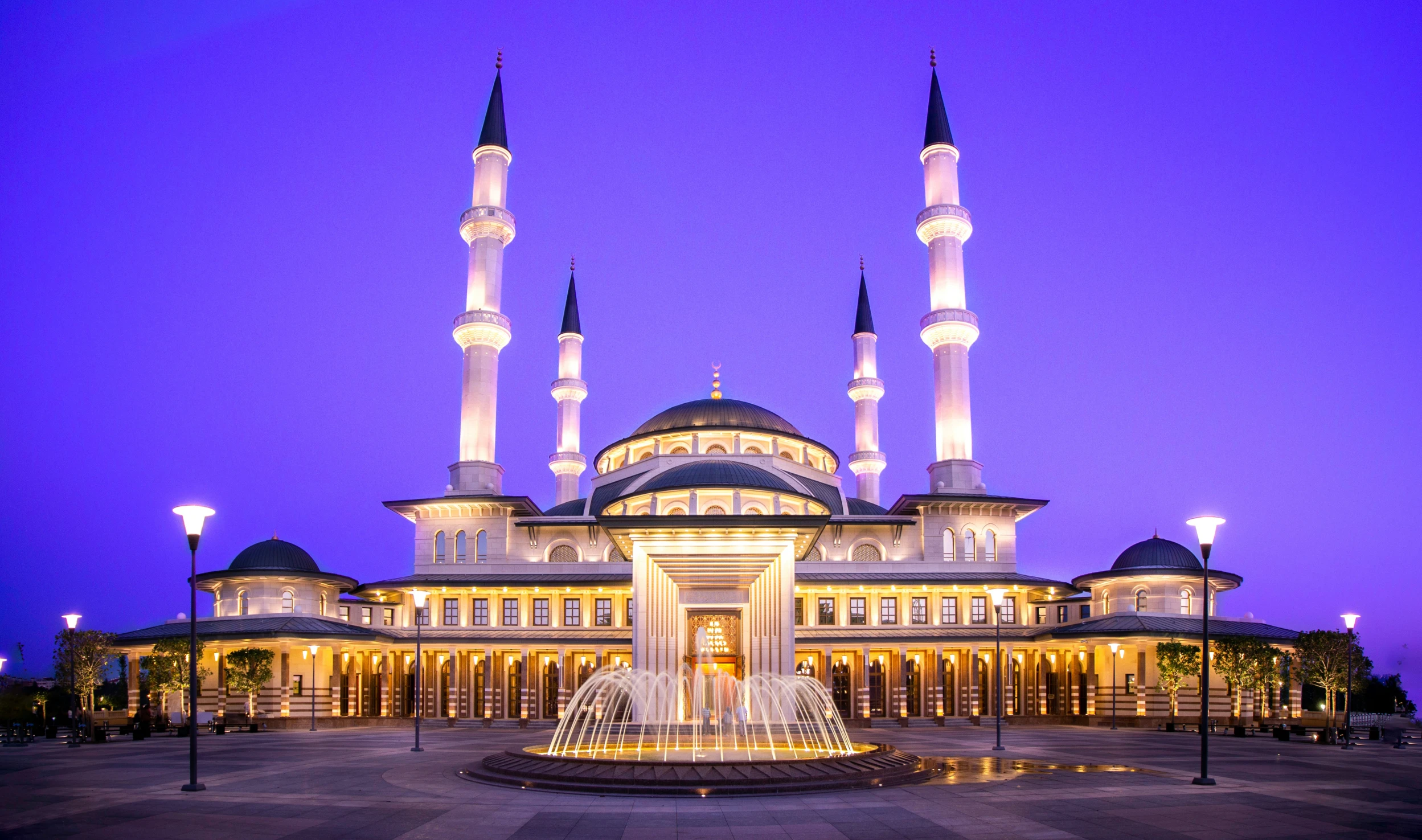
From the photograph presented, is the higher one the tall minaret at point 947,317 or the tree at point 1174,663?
the tall minaret at point 947,317

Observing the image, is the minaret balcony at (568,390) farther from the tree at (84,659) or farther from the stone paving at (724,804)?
the stone paving at (724,804)

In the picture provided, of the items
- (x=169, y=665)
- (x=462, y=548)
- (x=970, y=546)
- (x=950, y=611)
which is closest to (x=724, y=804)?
(x=950, y=611)

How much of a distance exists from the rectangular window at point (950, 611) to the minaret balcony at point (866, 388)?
20.9 metres

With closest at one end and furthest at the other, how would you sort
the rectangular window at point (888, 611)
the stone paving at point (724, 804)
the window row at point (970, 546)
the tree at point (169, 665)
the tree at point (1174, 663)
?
the stone paving at point (724, 804), the tree at point (1174, 663), the tree at point (169, 665), the rectangular window at point (888, 611), the window row at point (970, 546)

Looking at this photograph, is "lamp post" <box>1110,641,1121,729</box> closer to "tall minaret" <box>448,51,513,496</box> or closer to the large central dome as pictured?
the large central dome

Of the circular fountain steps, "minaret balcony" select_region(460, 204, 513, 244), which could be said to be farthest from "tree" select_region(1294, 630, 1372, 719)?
"minaret balcony" select_region(460, 204, 513, 244)

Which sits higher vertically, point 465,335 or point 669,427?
point 465,335

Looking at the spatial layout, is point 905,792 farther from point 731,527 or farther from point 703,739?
point 731,527

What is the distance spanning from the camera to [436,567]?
5388cm

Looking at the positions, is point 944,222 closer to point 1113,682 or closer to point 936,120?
point 936,120

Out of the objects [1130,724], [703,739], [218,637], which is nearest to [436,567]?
[218,637]

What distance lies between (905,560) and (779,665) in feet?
73.5

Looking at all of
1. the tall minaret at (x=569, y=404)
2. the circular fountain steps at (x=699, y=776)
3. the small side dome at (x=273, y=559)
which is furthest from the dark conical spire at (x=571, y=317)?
the circular fountain steps at (x=699, y=776)

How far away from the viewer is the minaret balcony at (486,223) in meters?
56.3
